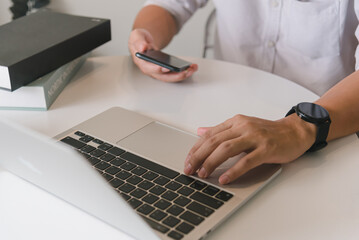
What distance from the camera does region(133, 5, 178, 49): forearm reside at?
1241 millimetres

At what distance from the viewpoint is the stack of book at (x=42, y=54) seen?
0.89 metres

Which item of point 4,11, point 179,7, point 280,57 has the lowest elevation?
point 4,11

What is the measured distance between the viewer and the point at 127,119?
2.90ft

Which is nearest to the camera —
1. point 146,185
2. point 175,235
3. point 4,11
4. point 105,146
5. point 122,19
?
point 175,235

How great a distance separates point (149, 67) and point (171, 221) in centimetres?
52

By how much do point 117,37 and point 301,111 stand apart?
72.6 inches

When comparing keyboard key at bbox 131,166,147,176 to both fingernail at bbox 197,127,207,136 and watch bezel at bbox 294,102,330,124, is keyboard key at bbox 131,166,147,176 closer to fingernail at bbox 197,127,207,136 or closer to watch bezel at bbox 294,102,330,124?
fingernail at bbox 197,127,207,136

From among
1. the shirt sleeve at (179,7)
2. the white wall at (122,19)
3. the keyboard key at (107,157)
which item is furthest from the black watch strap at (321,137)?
the white wall at (122,19)

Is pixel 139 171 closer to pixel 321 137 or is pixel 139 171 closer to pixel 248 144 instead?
pixel 248 144

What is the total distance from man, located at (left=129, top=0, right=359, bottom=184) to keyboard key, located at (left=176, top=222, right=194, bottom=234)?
0.13 metres

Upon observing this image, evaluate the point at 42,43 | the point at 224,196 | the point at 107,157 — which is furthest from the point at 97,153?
the point at 42,43

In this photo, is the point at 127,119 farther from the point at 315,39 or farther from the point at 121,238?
the point at 315,39

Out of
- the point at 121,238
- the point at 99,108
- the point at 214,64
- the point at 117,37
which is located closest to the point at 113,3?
the point at 117,37

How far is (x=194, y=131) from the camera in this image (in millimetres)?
868
